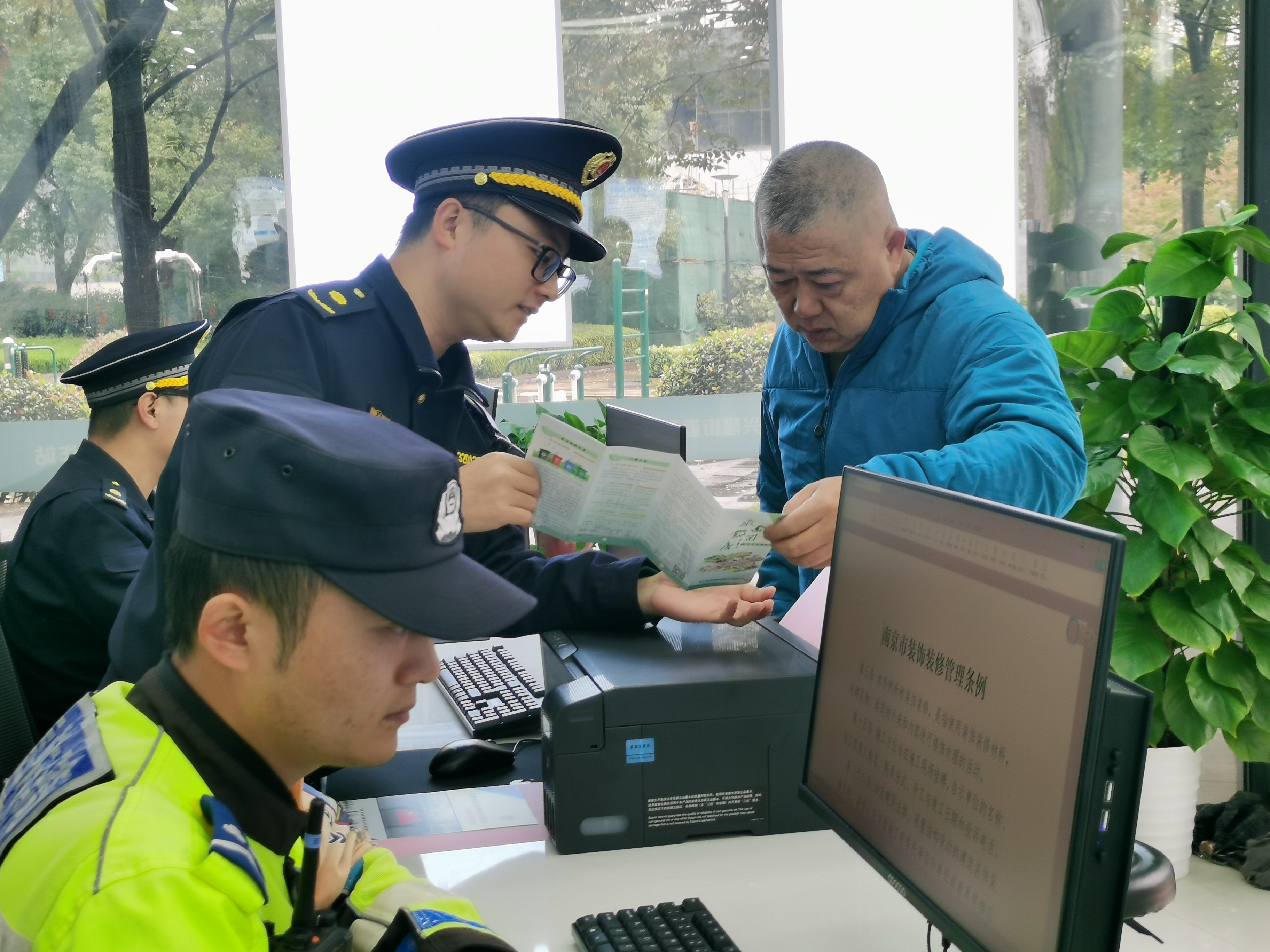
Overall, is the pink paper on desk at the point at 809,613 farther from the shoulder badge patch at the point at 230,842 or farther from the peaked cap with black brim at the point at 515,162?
the shoulder badge patch at the point at 230,842

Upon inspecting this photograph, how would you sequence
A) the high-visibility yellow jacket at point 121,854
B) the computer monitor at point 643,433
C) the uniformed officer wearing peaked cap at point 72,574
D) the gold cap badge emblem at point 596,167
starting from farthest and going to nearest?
the uniformed officer wearing peaked cap at point 72,574 → the computer monitor at point 643,433 → the gold cap badge emblem at point 596,167 → the high-visibility yellow jacket at point 121,854

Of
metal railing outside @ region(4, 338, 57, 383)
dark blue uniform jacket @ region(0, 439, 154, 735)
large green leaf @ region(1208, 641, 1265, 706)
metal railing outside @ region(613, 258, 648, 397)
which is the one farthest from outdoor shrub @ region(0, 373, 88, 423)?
large green leaf @ region(1208, 641, 1265, 706)

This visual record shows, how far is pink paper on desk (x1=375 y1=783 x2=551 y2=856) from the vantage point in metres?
1.40

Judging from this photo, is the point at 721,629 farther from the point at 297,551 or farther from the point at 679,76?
the point at 679,76

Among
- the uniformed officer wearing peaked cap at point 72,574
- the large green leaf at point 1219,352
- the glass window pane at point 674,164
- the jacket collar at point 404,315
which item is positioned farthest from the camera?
the glass window pane at point 674,164

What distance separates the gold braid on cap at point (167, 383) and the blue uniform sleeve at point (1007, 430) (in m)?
1.79

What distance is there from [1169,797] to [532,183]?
2404 millimetres

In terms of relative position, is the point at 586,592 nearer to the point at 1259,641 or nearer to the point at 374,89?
the point at 1259,641

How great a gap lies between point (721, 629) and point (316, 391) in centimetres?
69

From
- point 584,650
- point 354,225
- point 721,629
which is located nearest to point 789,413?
point 721,629

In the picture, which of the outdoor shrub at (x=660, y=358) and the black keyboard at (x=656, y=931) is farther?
the outdoor shrub at (x=660, y=358)

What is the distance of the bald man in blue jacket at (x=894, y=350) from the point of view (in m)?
1.73

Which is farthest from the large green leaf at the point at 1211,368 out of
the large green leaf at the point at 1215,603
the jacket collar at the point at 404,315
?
the jacket collar at the point at 404,315

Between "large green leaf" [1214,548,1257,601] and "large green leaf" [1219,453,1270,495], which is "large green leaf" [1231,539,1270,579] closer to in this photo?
"large green leaf" [1214,548,1257,601]
